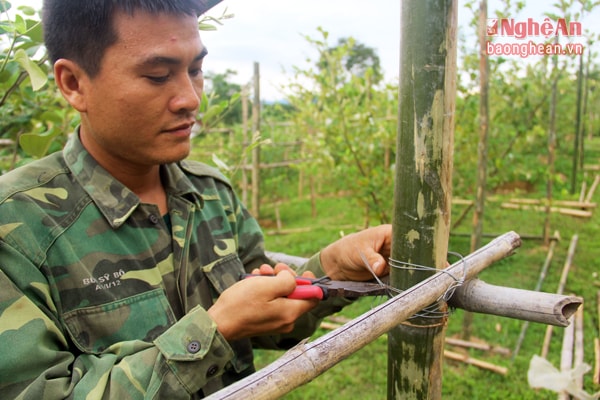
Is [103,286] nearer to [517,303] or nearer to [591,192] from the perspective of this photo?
[517,303]

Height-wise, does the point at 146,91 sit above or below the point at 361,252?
above

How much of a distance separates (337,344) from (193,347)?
1.09 feet

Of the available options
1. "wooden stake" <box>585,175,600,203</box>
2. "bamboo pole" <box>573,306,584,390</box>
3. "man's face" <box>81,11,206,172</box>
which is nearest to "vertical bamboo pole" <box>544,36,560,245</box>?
"bamboo pole" <box>573,306,584,390</box>

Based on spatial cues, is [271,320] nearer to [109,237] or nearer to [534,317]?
[109,237]

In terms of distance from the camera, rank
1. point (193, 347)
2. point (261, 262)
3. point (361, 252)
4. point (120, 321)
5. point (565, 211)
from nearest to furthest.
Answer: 1. point (193, 347)
2. point (120, 321)
3. point (361, 252)
4. point (261, 262)
5. point (565, 211)

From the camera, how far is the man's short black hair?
117 cm

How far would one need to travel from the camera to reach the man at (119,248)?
100 cm

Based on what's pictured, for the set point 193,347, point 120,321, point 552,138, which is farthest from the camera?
point 552,138

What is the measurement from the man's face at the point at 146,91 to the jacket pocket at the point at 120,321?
0.38m

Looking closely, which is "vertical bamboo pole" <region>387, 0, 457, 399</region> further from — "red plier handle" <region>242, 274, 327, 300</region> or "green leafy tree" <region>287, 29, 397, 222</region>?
"green leafy tree" <region>287, 29, 397, 222</region>

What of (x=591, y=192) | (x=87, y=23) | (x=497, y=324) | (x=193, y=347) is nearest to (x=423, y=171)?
(x=193, y=347)

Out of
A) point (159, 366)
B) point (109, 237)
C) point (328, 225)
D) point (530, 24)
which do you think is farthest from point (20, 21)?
point (328, 225)

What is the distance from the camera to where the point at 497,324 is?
473 cm

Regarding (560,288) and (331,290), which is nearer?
(331,290)
